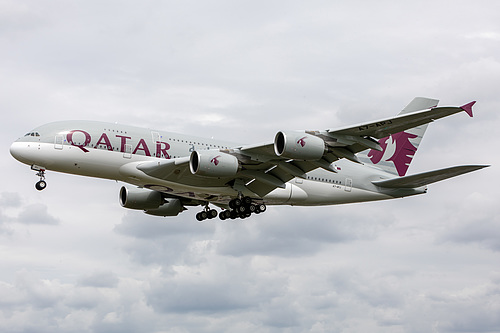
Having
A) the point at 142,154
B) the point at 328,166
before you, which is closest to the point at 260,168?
the point at 328,166

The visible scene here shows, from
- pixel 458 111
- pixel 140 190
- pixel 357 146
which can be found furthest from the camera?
pixel 140 190

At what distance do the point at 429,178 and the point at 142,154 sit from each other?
1542cm

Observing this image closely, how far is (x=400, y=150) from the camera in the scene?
46.6 metres

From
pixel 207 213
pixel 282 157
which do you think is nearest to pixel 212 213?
pixel 207 213

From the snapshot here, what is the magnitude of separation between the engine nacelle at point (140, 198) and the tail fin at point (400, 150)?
42.6ft

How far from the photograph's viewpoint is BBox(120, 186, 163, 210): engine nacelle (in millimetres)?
44562

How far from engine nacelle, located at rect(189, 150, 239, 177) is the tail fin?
12062 mm

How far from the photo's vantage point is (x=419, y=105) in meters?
45.2

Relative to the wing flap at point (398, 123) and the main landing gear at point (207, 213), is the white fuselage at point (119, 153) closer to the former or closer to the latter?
the main landing gear at point (207, 213)

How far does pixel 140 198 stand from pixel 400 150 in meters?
16.8

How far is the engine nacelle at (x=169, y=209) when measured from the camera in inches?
1815

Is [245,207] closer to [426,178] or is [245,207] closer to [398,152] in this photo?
[426,178]

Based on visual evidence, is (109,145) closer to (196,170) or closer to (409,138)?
(196,170)

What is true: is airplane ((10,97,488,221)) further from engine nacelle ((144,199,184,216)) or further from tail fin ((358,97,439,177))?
engine nacelle ((144,199,184,216))
